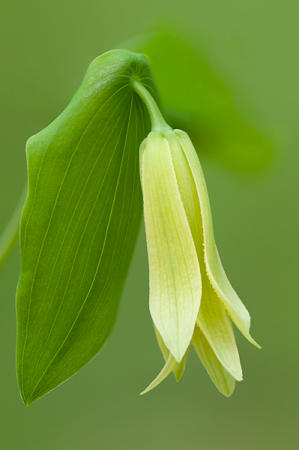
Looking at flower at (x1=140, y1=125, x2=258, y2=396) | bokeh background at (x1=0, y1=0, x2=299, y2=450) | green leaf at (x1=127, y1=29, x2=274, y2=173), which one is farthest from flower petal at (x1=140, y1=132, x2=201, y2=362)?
bokeh background at (x1=0, y1=0, x2=299, y2=450)

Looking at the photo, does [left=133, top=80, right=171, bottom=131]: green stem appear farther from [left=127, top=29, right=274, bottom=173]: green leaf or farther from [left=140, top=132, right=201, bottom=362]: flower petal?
[left=127, top=29, right=274, bottom=173]: green leaf

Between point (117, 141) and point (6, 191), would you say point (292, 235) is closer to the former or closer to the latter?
point (6, 191)

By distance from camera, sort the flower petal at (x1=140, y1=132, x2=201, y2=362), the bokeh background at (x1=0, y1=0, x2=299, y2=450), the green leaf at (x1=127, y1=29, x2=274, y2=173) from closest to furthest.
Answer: the flower petal at (x1=140, y1=132, x2=201, y2=362)
the green leaf at (x1=127, y1=29, x2=274, y2=173)
the bokeh background at (x1=0, y1=0, x2=299, y2=450)

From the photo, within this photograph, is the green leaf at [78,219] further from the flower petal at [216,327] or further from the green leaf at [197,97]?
the green leaf at [197,97]

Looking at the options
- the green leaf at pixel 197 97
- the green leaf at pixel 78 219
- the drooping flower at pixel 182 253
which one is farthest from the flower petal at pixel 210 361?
the green leaf at pixel 197 97

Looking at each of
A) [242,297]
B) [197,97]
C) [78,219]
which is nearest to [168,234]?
[78,219]

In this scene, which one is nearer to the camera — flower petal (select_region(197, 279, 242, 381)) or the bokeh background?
flower petal (select_region(197, 279, 242, 381))

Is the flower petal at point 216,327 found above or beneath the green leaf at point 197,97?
beneath

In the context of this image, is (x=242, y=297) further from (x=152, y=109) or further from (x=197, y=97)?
(x=152, y=109)

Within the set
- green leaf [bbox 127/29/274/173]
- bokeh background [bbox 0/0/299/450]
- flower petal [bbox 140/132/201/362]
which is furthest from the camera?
bokeh background [bbox 0/0/299/450]
